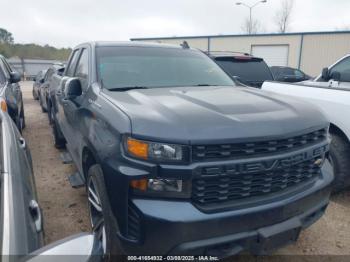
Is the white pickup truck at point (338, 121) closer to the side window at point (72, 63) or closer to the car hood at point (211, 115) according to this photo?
the car hood at point (211, 115)

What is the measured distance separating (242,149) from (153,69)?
1735mm

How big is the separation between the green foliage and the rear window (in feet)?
117

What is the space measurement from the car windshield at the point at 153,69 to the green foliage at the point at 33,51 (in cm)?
3763

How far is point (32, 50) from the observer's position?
132 ft

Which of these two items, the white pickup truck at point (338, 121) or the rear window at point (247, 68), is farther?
the rear window at point (247, 68)

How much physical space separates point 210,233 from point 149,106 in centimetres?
99

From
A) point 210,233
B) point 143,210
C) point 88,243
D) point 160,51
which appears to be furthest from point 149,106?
point 160,51

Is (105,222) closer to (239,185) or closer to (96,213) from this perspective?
(96,213)

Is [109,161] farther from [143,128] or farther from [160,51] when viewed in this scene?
[160,51]

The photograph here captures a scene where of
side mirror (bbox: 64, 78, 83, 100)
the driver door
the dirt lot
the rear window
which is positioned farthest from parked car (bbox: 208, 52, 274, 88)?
side mirror (bbox: 64, 78, 83, 100)

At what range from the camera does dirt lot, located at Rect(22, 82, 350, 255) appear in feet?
10.2

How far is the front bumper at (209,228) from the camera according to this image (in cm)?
200

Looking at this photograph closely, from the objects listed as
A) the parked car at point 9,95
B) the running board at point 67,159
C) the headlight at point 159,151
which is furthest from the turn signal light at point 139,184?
the parked car at point 9,95

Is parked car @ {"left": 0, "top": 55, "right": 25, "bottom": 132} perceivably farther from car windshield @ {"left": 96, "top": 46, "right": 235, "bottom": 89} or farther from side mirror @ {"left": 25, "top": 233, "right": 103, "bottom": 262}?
side mirror @ {"left": 25, "top": 233, "right": 103, "bottom": 262}
